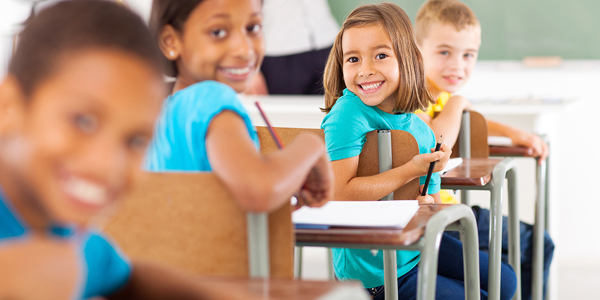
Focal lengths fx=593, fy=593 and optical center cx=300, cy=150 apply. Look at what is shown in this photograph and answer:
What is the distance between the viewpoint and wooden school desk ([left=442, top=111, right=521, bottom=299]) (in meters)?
1.50

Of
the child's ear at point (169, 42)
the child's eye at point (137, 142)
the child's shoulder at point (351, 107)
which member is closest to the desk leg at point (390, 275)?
the child's shoulder at point (351, 107)

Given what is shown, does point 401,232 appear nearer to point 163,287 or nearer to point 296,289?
point 296,289

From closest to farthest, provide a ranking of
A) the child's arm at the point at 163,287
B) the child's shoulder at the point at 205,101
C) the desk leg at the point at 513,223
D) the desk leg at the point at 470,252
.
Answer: the child's arm at the point at 163,287 → the child's shoulder at the point at 205,101 → the desk leg at the point at 470,252 → the desk leg at the point at 513,223

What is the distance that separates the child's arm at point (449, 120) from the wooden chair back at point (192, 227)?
1257 mm

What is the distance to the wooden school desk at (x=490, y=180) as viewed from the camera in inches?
59.1

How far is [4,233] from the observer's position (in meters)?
0.39

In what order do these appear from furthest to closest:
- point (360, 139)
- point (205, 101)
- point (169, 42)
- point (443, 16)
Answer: point (443, 16) → point (360, 139) → point (169, 42) → point (205, 101)

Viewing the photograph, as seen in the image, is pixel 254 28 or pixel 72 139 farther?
pixel 254 28

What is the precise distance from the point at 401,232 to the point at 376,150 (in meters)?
0.58

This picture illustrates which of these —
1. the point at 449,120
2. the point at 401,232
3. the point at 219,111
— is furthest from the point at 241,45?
the point at 449,120

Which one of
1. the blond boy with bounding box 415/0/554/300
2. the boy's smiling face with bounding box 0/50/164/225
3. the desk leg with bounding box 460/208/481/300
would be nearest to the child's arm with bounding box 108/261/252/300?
the boy's smiling face with bounding box 0/50/164/225

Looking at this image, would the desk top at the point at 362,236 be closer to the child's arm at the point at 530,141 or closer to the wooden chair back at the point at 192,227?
the wooden chair back at the point at 192,227

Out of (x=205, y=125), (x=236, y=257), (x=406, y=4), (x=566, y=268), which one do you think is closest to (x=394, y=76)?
(x=205, y=125)

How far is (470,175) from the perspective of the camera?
1.59m
